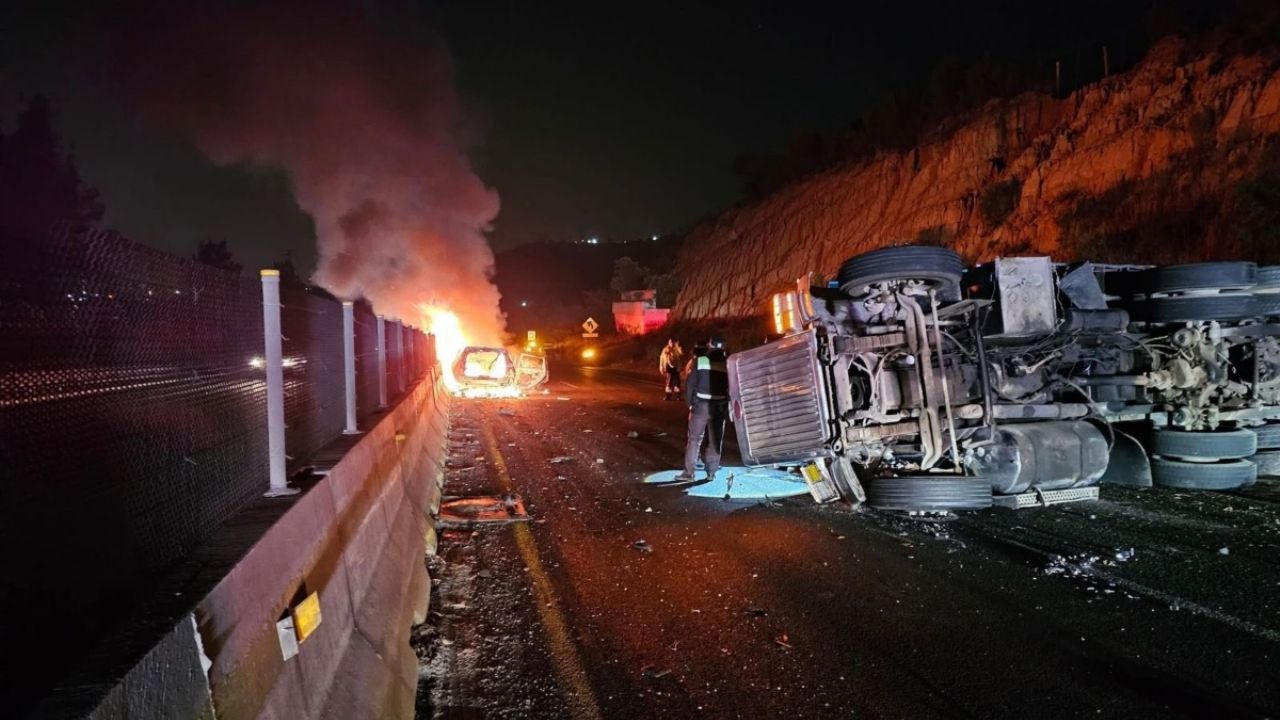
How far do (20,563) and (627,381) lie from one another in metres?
24.9

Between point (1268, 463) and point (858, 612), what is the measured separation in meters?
6.04

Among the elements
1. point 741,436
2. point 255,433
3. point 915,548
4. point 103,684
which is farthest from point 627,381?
point 103,684

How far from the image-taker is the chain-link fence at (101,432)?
204cm

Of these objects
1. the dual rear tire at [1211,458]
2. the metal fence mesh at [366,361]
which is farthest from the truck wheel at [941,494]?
the metal fence mesh at [366,361]

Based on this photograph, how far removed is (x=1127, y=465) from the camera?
24.1 ft

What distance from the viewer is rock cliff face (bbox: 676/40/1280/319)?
18.8m

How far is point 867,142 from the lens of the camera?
1553 inches

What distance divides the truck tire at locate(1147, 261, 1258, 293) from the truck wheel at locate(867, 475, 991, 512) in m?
2.80

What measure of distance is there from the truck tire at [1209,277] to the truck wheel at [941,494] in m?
2.80

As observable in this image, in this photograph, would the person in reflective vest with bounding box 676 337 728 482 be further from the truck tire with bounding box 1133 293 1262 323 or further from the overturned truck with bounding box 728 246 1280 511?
the truck tire with bounding box 1133 293 1262 323

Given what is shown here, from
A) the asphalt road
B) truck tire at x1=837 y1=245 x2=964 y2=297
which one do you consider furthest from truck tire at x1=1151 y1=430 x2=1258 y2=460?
truck tire at x1=837 y1=245 x2=964 y2=297

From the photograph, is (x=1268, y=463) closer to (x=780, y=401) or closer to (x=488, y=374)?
(x=780, y=401)

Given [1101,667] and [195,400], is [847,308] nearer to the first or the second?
[1101,667]

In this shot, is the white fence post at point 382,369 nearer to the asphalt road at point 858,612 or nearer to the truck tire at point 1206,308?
the asphalt road at point 858,612
